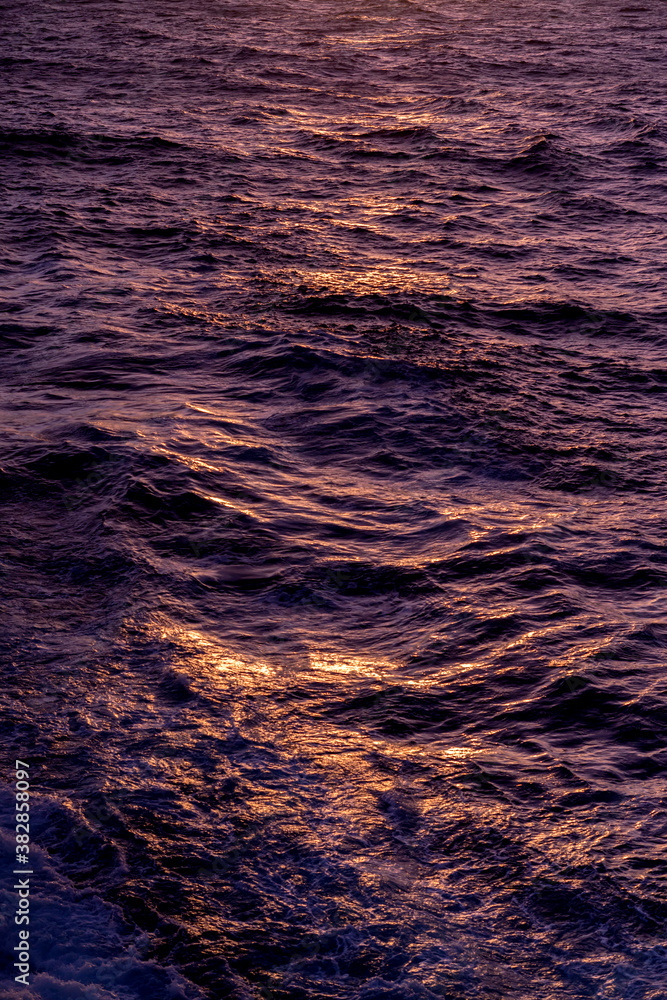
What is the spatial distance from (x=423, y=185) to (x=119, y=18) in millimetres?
15840

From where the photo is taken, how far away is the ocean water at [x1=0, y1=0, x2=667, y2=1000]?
525cm

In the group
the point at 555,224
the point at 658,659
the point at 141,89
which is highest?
the point at 141,89

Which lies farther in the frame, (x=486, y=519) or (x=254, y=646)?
(x=486, y=519)

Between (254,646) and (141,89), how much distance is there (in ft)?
59.9

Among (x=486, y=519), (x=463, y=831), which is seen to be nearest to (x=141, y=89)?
(x=486, y=519)

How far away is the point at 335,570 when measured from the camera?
800cm

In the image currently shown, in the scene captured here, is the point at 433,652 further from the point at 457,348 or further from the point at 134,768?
the point at 457,348

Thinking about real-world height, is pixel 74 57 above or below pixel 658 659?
above

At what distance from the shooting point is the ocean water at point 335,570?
525cm

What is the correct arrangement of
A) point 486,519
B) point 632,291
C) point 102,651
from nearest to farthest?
point 102,651 < point 486,519 < point 632,291

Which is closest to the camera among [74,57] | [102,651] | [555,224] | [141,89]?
[102,651]

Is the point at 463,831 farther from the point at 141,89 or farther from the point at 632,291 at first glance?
the point at 141,89

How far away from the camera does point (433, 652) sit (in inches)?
282

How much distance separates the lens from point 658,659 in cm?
717
